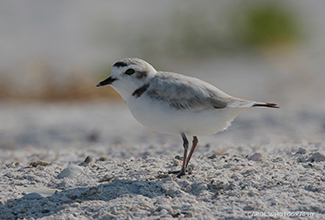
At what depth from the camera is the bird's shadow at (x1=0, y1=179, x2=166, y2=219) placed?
3.17 meters

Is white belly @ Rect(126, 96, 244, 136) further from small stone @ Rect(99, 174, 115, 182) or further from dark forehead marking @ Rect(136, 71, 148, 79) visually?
small stone @ Rect(99, 174, 115, 182)

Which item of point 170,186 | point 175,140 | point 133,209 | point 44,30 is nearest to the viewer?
point 133,209

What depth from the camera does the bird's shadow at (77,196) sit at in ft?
10.4

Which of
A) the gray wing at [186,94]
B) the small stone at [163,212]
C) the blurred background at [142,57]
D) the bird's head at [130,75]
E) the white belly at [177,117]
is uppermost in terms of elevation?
the blurred background at [142,57]

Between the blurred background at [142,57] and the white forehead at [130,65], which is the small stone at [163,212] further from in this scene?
the blurred background at [142,57]

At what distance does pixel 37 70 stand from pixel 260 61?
7.29 metres

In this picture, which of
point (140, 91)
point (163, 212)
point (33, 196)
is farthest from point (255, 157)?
point (33, 196)

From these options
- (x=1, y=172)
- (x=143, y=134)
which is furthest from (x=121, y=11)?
(x=1, y=172)

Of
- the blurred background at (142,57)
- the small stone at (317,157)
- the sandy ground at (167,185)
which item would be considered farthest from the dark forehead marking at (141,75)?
the blurred background at (142,57)

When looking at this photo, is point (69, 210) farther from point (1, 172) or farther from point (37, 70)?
point (37, 70)

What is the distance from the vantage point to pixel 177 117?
3.58 metres

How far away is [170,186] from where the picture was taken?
11.3ft

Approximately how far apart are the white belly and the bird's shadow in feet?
1.56

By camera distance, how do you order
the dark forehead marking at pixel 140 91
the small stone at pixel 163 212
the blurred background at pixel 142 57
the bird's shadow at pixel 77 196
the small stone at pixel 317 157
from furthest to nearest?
the blurred background at pixel 142 57, the small stone at pixel 317 157, the dark forehead marking at pixel 140 91, the bird's shadow at pixel 77 196, the small stone at pixel 163 212
